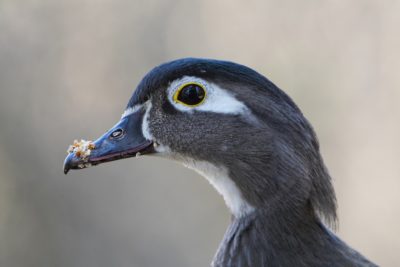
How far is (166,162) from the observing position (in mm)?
5422

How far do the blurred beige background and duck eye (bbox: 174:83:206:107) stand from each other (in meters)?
2.81

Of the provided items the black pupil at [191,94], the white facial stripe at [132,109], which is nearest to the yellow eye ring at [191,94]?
the black pupil at [191,94]

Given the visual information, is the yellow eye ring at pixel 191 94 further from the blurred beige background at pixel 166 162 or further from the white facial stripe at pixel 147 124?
the blurred beige background at pixel 166 162

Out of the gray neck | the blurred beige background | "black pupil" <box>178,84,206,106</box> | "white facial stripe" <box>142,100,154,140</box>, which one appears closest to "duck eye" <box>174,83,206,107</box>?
"black pupil" <box>178,84,206,106</box>

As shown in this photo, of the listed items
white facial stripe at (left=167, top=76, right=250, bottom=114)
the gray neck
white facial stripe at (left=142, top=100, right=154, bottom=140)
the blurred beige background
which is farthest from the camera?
the blurred beige background

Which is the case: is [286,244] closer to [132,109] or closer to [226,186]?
[226,186]

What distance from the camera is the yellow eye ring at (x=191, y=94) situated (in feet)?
7.54

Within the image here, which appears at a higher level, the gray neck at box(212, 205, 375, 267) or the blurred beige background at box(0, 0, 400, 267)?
the blurred beige background at box(0, 0, 400, 267)

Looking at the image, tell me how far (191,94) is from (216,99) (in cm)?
8

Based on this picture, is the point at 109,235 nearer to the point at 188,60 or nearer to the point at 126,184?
the point at 126,184

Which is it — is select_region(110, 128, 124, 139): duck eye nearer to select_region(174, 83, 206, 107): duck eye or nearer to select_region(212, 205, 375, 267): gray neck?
select_region(174, 83, 206, 107): duck eye

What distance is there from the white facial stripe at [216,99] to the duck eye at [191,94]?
0.01 meters

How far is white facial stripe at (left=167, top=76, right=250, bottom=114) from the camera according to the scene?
7.50 ft

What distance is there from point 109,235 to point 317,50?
5.98ft
